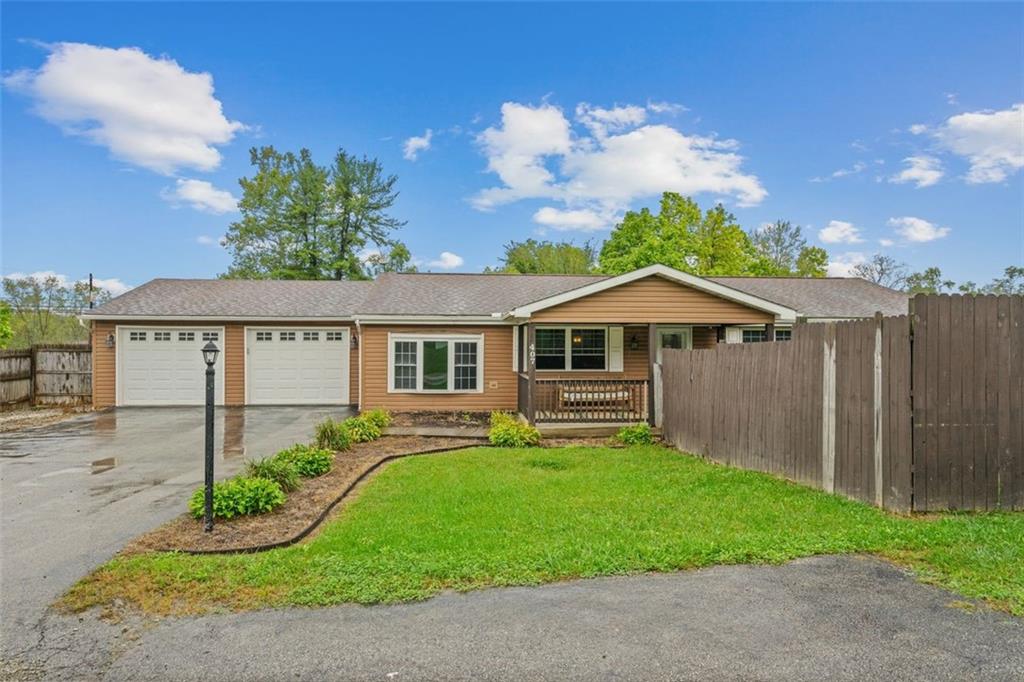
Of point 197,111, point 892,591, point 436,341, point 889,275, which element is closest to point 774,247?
point 889,275

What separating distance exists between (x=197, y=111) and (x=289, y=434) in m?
→ 13.0

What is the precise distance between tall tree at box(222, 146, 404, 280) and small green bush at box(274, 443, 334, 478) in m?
22.4

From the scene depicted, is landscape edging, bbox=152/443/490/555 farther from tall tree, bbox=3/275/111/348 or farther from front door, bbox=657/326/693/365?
tall tree, bbox=3/275/111/348

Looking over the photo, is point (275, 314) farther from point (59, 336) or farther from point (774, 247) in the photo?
point (774, 247)

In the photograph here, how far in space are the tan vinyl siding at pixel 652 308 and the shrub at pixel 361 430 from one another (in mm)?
3989

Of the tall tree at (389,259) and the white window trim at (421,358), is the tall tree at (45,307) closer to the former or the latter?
the tall tree at (389,259)

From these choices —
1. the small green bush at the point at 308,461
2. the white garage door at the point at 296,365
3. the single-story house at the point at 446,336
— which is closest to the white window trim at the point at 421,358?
the single-story house at the point at 446,336

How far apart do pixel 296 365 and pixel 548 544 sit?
44.5ft

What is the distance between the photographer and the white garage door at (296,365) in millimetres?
16203

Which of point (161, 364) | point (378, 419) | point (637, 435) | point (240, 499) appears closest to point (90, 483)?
point (240, 499)

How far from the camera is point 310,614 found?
3.41 metres

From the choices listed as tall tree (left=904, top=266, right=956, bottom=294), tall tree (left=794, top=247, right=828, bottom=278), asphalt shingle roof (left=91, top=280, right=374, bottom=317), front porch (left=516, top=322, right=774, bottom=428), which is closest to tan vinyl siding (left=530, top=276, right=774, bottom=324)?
front porch (left=516, top=322, right=774, bottom=428)

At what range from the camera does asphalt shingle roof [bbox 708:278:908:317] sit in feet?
51.7

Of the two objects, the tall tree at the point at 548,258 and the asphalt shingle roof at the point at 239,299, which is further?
the tall tree at the point at 548,258
